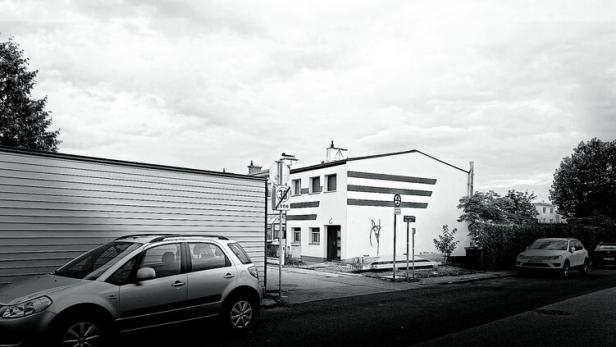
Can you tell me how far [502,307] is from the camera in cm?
1086

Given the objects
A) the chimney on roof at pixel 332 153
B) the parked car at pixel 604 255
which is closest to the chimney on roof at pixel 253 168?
the chimney on roof at pixel 332 153

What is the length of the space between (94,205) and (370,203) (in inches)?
680

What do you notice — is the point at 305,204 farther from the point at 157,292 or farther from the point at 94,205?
the point at 157,292

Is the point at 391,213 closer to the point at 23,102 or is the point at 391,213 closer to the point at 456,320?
the point at 456,320

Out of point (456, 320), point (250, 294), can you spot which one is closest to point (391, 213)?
point (456, 320)

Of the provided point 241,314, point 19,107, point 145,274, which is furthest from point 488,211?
point 19,107

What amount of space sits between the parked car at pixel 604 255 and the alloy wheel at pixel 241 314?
24347 millimetres

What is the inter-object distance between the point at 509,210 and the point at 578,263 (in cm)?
832

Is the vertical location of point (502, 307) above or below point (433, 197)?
below

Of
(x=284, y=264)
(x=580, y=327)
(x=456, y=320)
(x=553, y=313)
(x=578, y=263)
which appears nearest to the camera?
(x=580, y=327)

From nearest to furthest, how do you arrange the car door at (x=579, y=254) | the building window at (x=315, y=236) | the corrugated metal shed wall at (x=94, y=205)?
the corrugated metal shed wall at (x=94, y=205) → the car door at (x=579, y=254) → the building window at (x=315, y=236)

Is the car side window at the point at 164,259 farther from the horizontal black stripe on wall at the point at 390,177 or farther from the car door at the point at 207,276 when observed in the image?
the horizontal black stripe on wall at the point at 390,177

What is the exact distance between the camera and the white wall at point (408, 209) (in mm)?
24641

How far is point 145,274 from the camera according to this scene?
6547 mm
